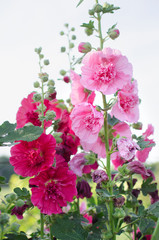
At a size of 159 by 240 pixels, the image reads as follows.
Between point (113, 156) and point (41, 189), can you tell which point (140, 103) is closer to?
A: point (113, 156)

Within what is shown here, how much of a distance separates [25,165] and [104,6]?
1.76 feet

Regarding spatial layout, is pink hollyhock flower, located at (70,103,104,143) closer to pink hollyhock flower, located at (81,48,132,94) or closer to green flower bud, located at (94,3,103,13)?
pink hollyhock flower, located at (81,48,132,94)

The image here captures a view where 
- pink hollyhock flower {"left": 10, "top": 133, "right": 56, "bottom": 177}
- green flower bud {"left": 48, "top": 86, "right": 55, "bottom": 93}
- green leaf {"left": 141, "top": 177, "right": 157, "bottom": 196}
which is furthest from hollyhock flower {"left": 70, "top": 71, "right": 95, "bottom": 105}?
green leaf {"left": 141, "top": 177, "right": 157, "bottom": 196}

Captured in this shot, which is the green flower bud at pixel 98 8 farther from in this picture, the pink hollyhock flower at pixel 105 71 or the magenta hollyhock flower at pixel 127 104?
the magenta hollyhock flower at pixel 127 104

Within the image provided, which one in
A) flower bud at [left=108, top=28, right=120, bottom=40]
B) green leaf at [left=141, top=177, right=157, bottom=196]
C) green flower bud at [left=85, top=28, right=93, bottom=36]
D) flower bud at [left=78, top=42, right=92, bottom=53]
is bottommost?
green leaf at [left=141, top=177, right=157, bottom=196]

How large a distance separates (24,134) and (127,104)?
1.11 ft

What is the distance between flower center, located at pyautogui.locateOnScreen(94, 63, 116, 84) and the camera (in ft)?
2.93

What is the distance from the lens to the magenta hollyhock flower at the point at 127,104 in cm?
88

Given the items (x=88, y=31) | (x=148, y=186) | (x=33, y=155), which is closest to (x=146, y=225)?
(x=148, y=186)

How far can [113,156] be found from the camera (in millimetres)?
994

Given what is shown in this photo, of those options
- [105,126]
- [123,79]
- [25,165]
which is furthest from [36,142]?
[123,79]

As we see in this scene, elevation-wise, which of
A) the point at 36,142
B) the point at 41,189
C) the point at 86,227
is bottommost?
the point at 86,227

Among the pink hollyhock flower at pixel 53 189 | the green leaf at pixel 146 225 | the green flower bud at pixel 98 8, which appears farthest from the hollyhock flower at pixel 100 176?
the green flower bud at pixel 98 8

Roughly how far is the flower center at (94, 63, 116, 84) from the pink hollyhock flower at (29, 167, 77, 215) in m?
0.27
